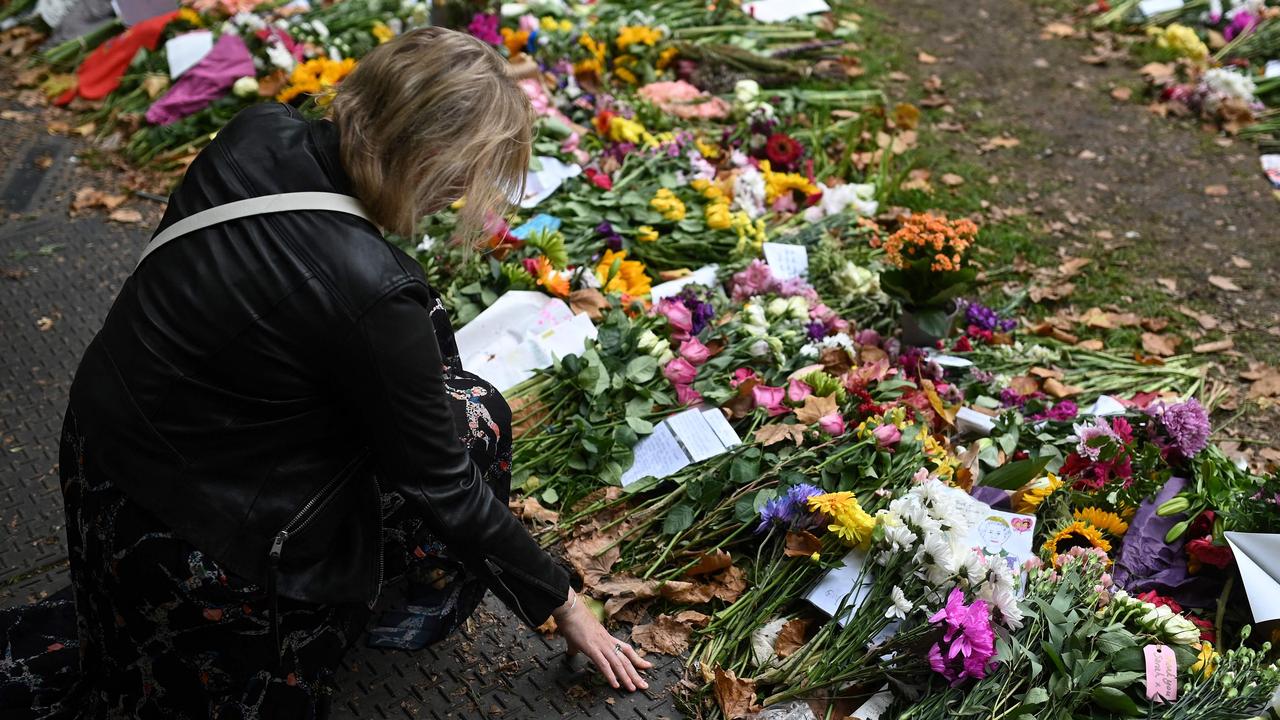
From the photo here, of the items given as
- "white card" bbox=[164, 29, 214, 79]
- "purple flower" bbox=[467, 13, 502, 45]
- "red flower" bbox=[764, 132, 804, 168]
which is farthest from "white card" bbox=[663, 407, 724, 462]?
"white card" bbox=[164, 29, 214, 79]

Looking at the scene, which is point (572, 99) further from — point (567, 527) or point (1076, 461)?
point (1076, 461)

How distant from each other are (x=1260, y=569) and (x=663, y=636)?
1417 mm

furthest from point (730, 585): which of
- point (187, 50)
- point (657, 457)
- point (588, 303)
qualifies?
point (187, 50)

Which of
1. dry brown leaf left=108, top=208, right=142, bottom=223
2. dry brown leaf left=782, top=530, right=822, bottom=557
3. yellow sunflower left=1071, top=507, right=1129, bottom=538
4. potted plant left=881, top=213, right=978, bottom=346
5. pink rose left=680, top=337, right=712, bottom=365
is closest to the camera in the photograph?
dry brown leaf left=782, top=530, right=822, bottom=557

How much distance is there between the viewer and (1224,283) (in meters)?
4.07

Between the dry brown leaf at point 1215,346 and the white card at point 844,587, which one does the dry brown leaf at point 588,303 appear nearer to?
the white card at point 844,587

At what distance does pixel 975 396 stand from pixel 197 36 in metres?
3.79

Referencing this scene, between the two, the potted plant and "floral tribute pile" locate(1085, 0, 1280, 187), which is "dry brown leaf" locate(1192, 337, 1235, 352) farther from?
"floral tribute pile" locate(1085, 0, 1280, 187)

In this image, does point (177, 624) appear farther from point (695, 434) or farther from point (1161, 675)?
point (1161, 675)

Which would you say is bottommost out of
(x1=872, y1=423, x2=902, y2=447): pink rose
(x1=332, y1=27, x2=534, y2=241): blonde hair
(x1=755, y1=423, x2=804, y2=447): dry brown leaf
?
(x1=755, y1=423, x2=804, y2=447): dry brown leaf

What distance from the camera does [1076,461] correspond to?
277cm

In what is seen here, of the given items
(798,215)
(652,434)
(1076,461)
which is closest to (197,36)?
(798,215)

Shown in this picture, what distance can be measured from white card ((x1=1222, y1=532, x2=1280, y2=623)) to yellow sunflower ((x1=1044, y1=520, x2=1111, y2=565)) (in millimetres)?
286

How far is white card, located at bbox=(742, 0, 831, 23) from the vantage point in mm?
5555
